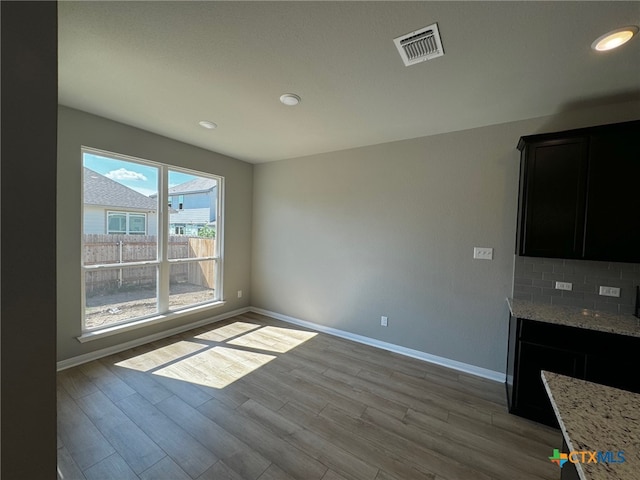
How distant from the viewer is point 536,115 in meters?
2.42

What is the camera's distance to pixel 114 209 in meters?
2.97

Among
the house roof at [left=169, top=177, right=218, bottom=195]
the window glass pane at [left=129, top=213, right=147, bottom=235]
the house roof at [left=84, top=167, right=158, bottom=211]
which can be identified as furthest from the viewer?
the house roof at [left=169, top=177, right=218, bottom=195]

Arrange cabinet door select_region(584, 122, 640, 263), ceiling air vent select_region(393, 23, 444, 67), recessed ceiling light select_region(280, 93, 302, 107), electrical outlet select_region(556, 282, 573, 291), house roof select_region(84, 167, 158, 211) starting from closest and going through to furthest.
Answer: ceiling air vent select_region(393, 23, 444, 67) → cabinet door select_region(584, 122, 640, 263) → recessed ceiling light select_region(280, 93, 302, 107) → electrical outlet select_region(556, 282, 573, 291) → house roof select_region(84, 167, 158, 211)

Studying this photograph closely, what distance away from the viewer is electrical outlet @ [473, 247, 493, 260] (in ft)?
8.80

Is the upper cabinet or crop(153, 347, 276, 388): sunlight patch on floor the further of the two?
crop(153, 347, 276, 388): sunlight patch on floor

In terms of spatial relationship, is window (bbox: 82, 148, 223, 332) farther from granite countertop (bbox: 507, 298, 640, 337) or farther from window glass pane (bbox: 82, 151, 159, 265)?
granite countertop (bbox: 507, 298, 640, 337)

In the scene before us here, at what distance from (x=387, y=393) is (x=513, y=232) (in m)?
2.10

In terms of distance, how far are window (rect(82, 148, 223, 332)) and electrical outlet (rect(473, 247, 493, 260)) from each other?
383 cm

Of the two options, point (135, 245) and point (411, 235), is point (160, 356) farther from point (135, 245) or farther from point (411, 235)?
point (411, 235)

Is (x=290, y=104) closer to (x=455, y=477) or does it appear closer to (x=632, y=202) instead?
(x=632, y=202)

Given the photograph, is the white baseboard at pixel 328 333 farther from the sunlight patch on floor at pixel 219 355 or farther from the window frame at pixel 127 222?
the window frame at pixel 127 222

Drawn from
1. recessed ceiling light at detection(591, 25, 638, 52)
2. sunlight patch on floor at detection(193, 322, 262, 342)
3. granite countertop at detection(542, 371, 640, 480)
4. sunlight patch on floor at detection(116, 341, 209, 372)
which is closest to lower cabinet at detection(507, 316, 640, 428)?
granite countertop at detection(542, 371, 640, 480)

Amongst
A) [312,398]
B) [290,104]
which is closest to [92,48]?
[290,104]

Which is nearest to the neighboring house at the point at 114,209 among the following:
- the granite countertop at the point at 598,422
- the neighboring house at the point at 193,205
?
the neighboring house at the point at 193,205
